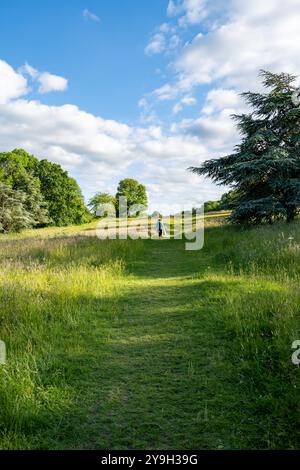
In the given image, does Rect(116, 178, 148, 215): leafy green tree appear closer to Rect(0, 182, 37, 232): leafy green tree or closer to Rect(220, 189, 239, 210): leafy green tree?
Rect(0, 182, 37, 232): leafy green tree

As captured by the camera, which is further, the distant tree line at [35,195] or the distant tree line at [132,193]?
the distant tree line at [132,193]

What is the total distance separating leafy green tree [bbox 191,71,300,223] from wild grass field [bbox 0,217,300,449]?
9.99m

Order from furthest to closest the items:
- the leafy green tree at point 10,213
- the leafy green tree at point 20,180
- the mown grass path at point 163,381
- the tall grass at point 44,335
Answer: the leafy green tree at point 20,180, the leafy green tree at point 10,213, the tall grass at point 44,335, the mown grass path at point 163,381

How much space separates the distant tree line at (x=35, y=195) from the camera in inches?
1673

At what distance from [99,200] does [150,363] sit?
87967mm

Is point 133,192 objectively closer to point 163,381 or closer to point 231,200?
point 231,200

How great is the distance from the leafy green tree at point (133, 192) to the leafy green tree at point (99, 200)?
890cm

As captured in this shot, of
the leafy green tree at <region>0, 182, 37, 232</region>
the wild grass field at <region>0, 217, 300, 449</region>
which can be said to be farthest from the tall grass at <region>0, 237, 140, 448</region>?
the leafy green tree at <region>0, 182, 37, 232</region>

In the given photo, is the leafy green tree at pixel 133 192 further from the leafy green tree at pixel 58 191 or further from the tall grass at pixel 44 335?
the tall grass at pixel 44 335

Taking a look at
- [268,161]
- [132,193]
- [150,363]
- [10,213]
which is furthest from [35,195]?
[150,363]

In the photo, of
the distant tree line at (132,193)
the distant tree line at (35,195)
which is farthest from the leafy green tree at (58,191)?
the distant tree line at (132,193)

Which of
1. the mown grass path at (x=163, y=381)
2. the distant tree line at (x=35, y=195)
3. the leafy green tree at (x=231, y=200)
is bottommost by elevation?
the mown grass path at (x=163, y=381)

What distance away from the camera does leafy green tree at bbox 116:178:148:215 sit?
257 ft

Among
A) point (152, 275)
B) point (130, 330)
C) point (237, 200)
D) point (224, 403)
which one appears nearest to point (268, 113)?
point (237, 200)
